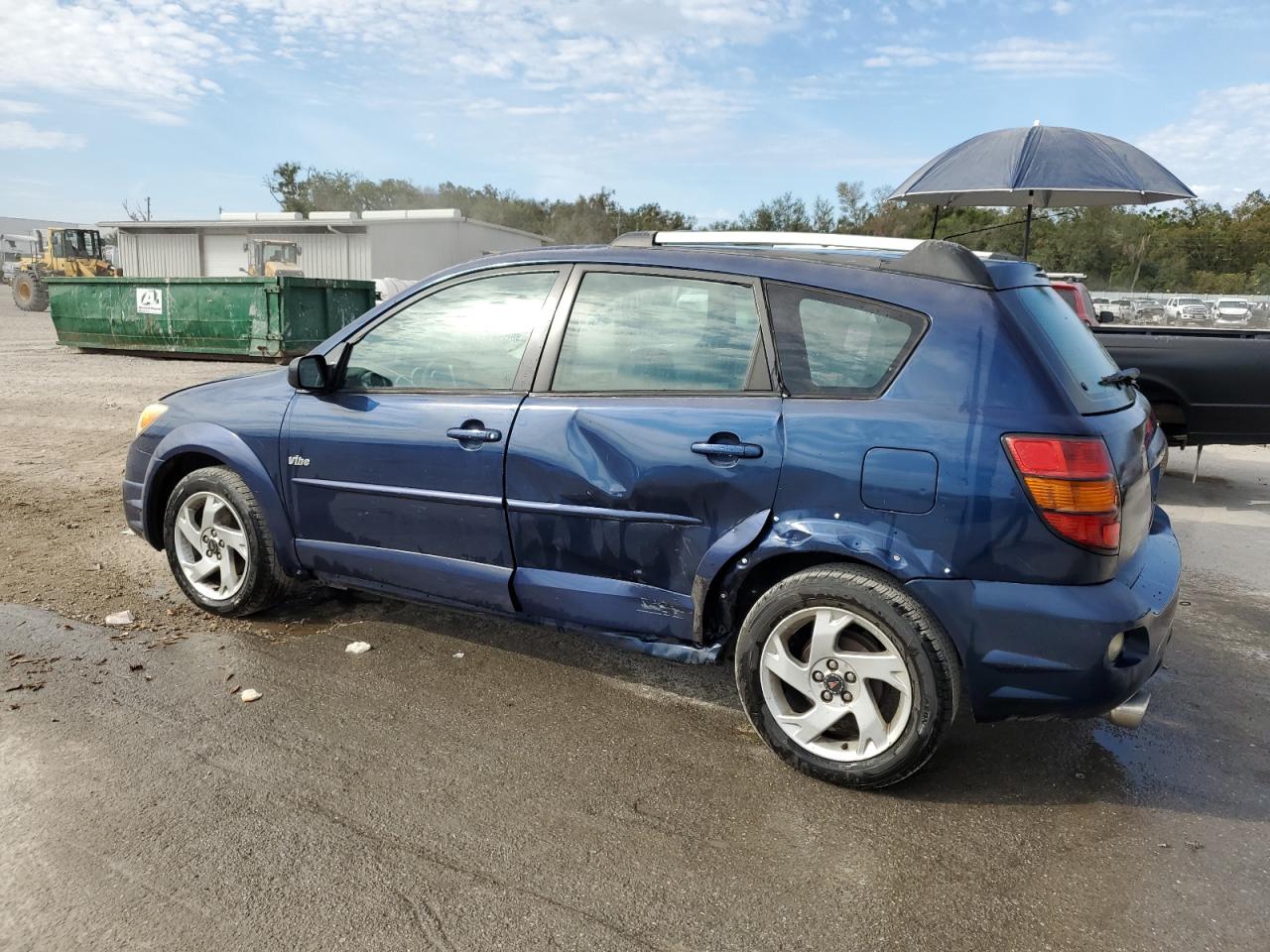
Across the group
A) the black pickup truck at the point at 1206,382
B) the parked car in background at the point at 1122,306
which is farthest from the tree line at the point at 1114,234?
the black pickup truck at the point at 1206,382

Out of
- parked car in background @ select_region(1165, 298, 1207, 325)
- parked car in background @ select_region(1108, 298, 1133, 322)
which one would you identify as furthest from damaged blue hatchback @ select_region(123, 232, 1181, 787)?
parked car in background @ select_region(1108, 298, 1133, 322)

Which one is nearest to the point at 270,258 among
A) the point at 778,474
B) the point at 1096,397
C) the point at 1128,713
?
the point at 778,474

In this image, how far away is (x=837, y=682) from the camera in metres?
2.95

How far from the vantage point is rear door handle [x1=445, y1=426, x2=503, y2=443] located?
11.3 ft

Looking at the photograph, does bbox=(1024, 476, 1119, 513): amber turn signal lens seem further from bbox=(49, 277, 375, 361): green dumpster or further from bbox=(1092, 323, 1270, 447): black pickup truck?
bbox=(49, 277, 375, 361): green dumpster

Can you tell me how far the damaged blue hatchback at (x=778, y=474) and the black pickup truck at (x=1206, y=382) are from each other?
13.6ft

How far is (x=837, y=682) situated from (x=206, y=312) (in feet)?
55.6

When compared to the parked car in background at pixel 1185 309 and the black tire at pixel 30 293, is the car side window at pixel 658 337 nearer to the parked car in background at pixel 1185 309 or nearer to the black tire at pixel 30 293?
the parked car in background at pixel 1185 309

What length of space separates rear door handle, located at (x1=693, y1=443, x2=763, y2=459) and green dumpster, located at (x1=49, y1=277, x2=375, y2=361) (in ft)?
49.6

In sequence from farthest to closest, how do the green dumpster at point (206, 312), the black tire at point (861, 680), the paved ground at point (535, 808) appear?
1. the green dumpster at point (206, 312)
2. the black tire at point (861, 680)
3. the paved ground at point (535, 808)

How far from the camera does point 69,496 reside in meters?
6.62

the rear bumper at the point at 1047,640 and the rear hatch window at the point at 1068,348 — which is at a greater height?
the rear hatch window at the point at 1068,348

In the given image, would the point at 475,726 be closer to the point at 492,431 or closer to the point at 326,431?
the point at 492,431

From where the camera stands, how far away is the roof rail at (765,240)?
3.25 m
